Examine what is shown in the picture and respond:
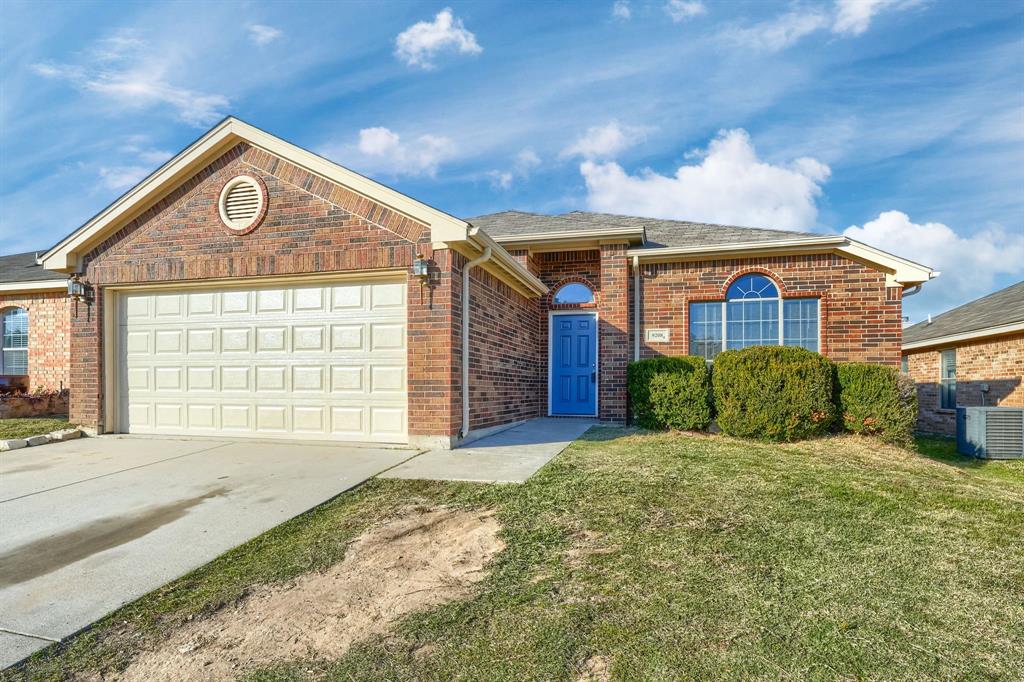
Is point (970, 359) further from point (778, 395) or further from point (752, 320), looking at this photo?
point (778, 395)

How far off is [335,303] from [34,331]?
956 cm

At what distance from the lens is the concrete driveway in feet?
11.0

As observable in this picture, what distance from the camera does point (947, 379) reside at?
13852 mm

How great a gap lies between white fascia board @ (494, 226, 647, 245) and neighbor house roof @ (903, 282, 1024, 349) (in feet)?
24.6

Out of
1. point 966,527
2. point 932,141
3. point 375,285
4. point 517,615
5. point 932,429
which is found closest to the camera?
point 517,615

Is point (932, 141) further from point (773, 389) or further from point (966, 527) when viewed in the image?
point (966, 527)

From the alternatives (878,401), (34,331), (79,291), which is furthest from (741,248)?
→ (34,331)

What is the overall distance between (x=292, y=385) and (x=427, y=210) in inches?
126

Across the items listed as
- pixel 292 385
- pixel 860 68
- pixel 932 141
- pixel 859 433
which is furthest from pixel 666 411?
pixel 932 141

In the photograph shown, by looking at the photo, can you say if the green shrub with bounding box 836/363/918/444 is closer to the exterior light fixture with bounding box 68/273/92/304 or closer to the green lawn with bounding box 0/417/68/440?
the exterior light fixture with bounding box 68/273/92/304

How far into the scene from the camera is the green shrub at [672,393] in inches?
353

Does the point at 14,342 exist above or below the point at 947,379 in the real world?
above

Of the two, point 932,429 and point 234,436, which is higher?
point 234,436

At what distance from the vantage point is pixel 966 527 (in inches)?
172
